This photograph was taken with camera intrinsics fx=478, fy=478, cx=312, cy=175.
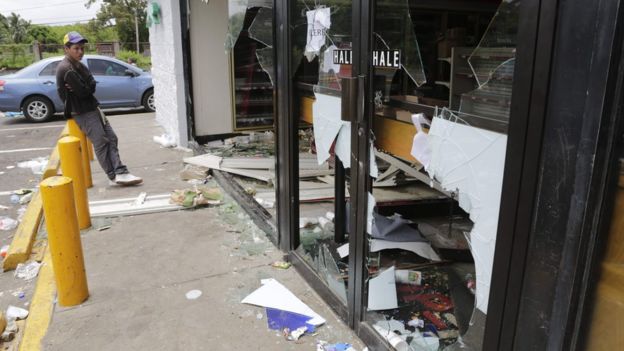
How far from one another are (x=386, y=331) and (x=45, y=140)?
9501 millimetres

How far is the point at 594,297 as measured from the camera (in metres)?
1.62

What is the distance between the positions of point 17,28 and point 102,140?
180 feet

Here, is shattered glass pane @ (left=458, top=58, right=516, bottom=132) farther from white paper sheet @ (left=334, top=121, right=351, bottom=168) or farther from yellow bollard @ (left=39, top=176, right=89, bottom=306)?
yellow bollard @ (left=39, top=176, right=89, bottom=306)

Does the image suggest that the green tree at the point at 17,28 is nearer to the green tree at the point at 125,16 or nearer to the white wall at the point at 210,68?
the green tree at the point at 125,16

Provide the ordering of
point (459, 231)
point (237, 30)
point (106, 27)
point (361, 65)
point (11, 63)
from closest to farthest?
1. point (361, 65)
2. point (459, 231)
3. point (237, 30)
4. point (11, 63)
5. point (106, 27)

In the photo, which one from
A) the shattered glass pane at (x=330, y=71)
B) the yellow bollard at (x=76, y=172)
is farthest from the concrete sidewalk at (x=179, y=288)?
the shattered glass pane at (x=330, y=71)

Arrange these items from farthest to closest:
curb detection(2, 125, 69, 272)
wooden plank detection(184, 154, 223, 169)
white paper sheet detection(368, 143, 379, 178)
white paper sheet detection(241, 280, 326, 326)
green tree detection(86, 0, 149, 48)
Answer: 1. green tree detection(86, 0, 149, 48)
2. wooden plank detection(184, 154, 223, 169)
3. curb detection(2, 125, 69, 272)
4. white paper sheet detection(241, 280, 326, 326)
5. white paper sheet detection(368, 143, 379, 178)

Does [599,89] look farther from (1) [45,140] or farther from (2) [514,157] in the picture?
(1) [45,140]

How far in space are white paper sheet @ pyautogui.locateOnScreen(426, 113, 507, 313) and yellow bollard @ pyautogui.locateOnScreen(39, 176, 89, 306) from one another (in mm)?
2540

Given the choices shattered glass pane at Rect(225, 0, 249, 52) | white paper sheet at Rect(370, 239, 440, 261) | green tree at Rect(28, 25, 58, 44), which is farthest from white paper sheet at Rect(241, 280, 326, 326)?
green tree at Rect(28, 25, 58, 44)

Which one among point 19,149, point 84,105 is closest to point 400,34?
point 84,105

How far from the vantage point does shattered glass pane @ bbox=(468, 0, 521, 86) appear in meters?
1.83

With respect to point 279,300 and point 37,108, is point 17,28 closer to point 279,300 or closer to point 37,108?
point 37,108

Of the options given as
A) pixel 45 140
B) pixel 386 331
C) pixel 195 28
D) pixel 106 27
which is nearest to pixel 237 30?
pixel 195 28
